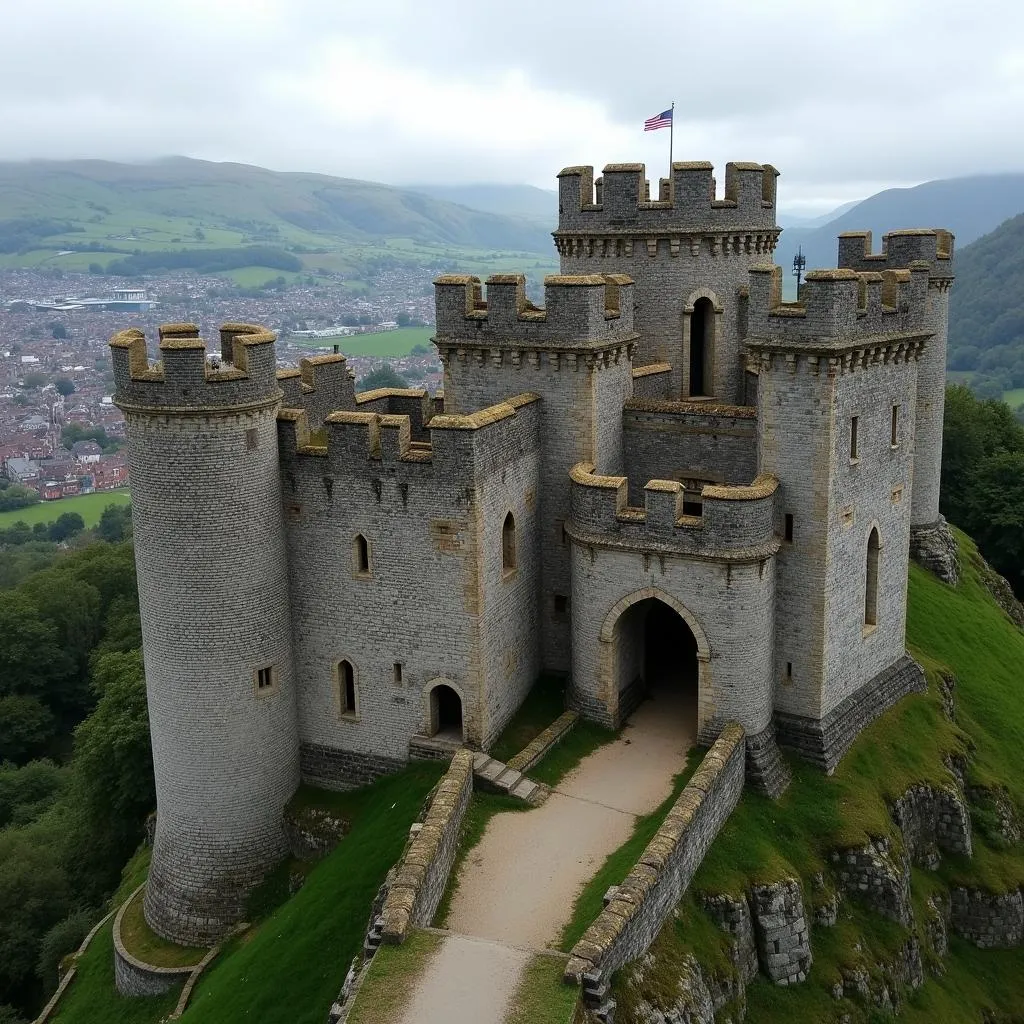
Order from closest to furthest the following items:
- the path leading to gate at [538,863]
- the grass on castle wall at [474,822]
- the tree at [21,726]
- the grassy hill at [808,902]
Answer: the path leading to gate at [538,863], the grass on castle wall at [474,822], the grassy hill at [808,902], the tree at [21,726]

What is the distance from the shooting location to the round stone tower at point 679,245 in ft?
96.2

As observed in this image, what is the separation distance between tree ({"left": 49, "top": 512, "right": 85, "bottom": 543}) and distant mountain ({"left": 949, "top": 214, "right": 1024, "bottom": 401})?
12148cm

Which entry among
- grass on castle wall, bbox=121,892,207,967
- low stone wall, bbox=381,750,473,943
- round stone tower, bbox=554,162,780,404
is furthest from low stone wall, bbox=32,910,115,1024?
round stone tower, bbox=554,162,780,404

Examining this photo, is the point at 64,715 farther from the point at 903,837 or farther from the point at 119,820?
the point at 903,837

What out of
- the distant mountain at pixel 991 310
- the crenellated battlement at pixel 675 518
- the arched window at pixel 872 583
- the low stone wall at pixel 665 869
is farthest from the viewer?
the distant mountain at pixel 991 310

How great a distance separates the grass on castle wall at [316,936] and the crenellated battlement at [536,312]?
10.5m

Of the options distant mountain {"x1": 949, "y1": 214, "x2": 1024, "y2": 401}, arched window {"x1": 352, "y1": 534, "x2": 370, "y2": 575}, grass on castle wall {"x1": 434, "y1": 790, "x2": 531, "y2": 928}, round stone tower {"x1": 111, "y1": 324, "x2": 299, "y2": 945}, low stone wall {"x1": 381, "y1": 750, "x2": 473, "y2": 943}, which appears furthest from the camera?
distant mountain {"x1": 949, "y1": 214, "x2": 1024, "y2": 401}

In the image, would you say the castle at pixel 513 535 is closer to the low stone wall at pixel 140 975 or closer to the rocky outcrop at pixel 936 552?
the low stone wall at pixel 140 975

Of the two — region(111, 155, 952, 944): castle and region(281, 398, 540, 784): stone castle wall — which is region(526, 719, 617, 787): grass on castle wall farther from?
region(281, 398, 540, 784): stone castle wall

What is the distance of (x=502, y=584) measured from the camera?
2642 cm

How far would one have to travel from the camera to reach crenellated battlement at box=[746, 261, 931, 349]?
2427cm

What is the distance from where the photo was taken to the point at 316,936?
2245cm

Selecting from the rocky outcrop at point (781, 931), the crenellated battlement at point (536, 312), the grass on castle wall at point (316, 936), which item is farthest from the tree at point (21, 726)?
the rocky outcrop at point (781, 931)

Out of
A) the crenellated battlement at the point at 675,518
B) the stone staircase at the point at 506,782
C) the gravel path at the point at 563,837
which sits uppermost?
the crenellated battlement at the point at 675,518
